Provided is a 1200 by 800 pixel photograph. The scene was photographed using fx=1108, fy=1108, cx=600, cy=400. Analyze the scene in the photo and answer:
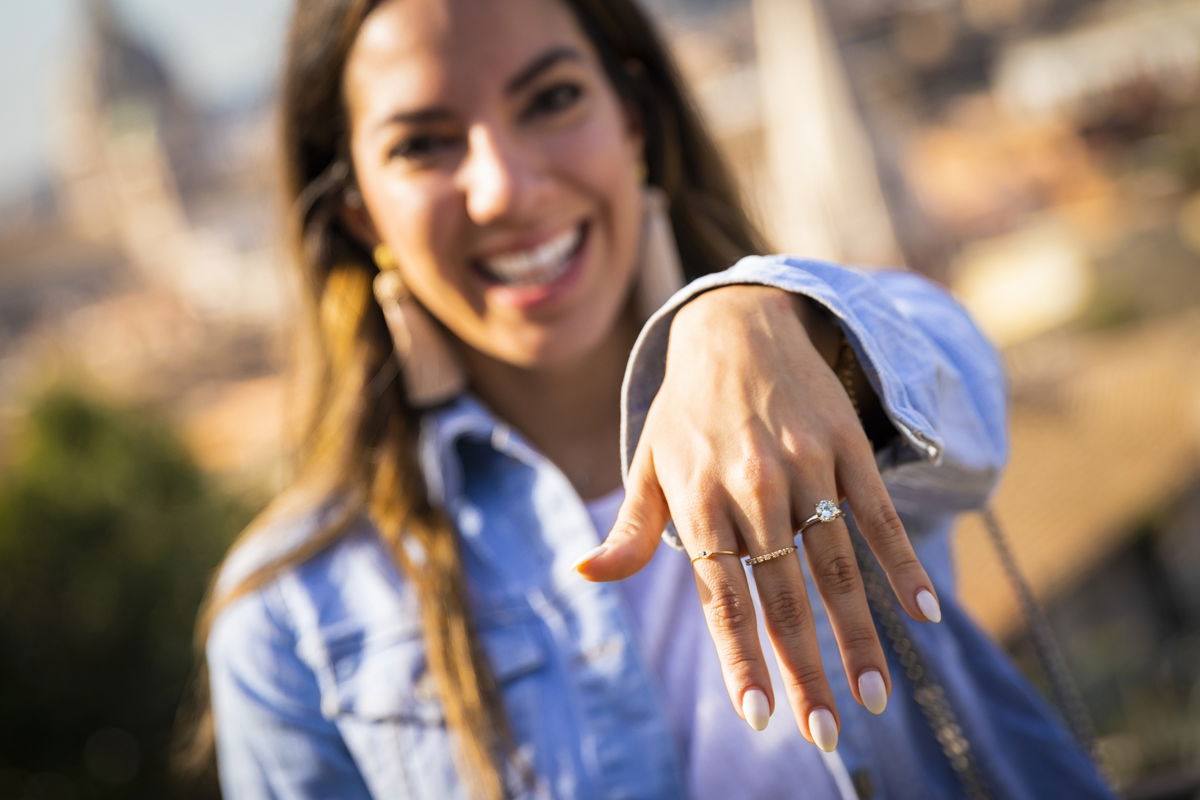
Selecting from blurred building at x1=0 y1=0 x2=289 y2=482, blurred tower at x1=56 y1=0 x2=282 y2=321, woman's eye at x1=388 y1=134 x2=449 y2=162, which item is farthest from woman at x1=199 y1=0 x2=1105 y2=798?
blurred tower at x1=56 y1=0 x2=282 y2=321

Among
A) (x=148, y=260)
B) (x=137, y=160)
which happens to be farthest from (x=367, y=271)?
(x=137, y=160)

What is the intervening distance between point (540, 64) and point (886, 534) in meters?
0.60

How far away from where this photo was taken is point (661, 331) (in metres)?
0.80

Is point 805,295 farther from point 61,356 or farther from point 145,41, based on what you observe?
point 145,41

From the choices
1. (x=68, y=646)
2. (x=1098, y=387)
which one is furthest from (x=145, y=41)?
(x=68, y=646)

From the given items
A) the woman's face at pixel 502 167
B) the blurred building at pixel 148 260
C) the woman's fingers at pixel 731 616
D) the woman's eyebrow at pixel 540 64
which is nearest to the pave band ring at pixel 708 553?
the woman's fingers at pixel 731 616

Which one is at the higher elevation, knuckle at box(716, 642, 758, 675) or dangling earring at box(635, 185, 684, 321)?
dangling earring at box(635, 185, 684, 321)

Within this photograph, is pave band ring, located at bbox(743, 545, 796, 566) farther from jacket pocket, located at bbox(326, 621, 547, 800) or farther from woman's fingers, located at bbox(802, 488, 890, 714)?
jacket pocket, located at bbox(326, 621, 547, 800)

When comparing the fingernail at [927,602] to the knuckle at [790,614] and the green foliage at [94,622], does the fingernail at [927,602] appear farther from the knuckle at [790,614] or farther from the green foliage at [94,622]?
the green foliage at [94,622]

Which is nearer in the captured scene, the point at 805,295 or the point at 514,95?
the point at 805,295

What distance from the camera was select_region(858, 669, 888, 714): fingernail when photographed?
0.63 m

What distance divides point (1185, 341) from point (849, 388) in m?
13.6

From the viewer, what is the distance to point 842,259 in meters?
17.6

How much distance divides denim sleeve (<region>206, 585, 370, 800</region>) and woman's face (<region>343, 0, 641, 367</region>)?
15.1 inches
